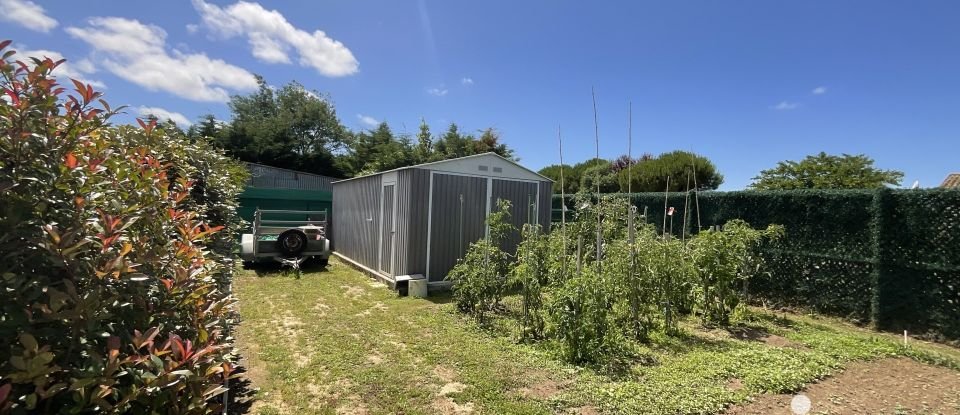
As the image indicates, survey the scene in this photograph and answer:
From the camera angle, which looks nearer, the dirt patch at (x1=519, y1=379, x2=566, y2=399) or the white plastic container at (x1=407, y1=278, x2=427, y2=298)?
the dirt patch at (x1=519, y1=379, x2=566, y2=399)

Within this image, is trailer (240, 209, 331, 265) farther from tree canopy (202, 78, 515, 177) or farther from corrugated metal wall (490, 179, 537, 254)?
tree canopy (202, 78, 515, 177)

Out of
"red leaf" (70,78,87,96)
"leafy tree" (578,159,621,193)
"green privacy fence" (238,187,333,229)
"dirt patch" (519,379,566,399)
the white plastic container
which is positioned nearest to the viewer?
"red leaf" (70,78,87,96)

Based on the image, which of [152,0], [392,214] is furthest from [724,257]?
[152,0]

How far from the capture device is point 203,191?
3.60m

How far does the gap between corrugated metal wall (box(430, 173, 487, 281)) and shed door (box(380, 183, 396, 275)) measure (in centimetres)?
80

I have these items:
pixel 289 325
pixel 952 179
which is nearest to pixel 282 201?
pixel 289 325

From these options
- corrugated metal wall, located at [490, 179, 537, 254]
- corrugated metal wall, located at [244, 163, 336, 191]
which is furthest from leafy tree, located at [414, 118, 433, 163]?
corrugated metal wall, located at [490, 179, 537, 254]

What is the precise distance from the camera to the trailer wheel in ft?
27.9

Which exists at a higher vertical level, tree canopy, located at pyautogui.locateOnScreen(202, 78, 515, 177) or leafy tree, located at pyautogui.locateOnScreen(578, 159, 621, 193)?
tree canopy, located at pyautogui.locateOnScreen(202, 78, 515, 177)

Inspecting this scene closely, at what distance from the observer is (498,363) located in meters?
3.66

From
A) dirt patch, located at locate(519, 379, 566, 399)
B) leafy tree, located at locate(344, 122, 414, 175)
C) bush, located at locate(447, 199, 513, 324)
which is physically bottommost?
dirt patch, located at locate(519, 379, 566, 399)

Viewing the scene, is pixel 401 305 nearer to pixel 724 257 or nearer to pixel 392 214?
pixel 392 214

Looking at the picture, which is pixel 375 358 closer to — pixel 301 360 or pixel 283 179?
pixel 301 360

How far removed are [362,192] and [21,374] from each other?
7.99 meters
